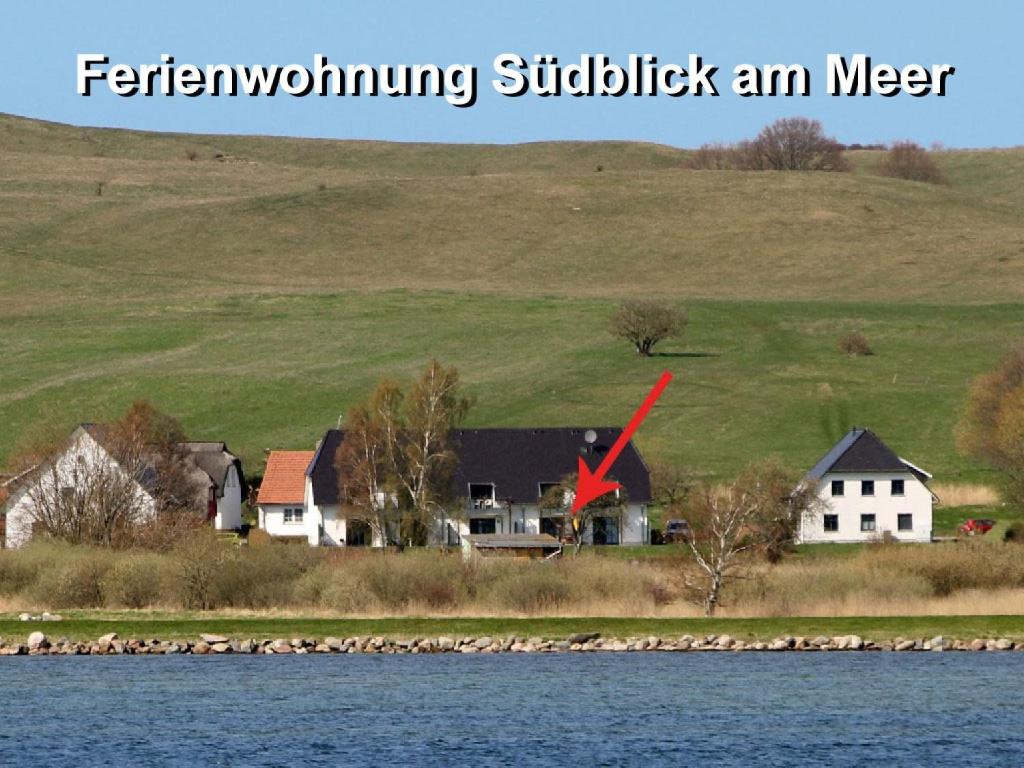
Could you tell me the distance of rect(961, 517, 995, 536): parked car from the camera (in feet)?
300

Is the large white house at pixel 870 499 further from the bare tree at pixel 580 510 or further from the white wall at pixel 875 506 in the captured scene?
the bare tree at pixel 580 510

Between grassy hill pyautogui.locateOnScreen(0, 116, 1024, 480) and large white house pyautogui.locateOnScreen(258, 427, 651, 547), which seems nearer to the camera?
large white house pyautogui.locateOnScreen(258, 427, 651, 547)

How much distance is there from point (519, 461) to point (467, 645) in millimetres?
44180

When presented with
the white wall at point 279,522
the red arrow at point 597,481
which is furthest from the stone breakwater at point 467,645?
the white wall at point 279,522

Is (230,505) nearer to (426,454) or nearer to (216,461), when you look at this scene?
(216,461)

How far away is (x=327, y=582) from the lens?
62.6 m

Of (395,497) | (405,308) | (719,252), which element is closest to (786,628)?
(395,497)

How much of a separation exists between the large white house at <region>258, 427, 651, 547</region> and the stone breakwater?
1427 inches

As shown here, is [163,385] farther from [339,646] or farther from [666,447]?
[339,646]

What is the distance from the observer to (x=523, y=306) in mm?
152250

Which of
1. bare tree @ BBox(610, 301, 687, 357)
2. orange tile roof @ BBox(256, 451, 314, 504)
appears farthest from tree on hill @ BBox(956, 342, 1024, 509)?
orange tile roof @ BBox(256, 451, 314, 504)

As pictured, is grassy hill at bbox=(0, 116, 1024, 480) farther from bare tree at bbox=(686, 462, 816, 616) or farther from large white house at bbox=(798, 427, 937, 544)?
bare tree at bbox=(686, 462, 816, 616)

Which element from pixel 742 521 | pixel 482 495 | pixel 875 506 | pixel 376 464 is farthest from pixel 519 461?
pixel 742 521

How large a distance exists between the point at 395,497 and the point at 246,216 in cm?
10145
